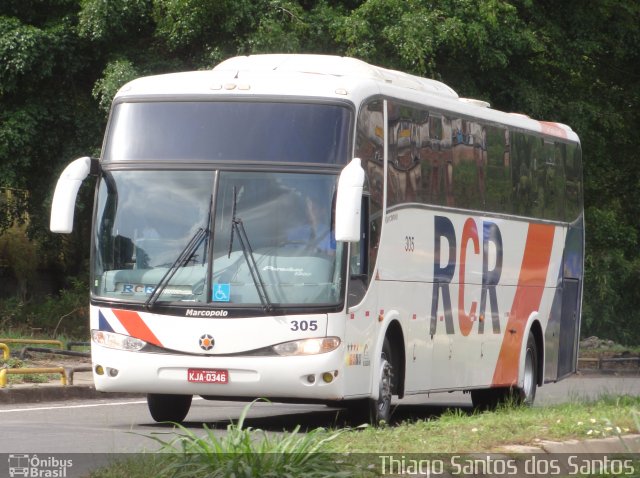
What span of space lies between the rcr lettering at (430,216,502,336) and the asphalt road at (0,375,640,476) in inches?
59.5

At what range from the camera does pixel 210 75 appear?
14.4 metres

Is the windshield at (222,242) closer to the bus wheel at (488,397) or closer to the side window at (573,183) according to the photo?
the bus wheel at (488,397)

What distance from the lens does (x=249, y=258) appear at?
13180 millimetres

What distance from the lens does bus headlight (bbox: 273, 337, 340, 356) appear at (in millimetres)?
13055

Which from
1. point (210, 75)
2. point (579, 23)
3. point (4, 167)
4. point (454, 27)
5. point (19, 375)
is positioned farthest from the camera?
point (579, 23)

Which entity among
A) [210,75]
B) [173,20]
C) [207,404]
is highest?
[173,20]

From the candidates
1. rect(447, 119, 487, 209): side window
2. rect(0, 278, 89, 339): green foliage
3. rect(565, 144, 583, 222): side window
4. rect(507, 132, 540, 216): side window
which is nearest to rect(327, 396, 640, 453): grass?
rect(447, 119, 487, 209): side window

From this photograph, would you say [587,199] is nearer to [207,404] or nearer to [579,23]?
[579,23]

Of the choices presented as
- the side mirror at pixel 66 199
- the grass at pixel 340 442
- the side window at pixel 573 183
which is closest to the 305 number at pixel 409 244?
the grass at pixel 340 442

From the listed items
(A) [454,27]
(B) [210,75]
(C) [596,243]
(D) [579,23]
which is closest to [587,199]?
(C) [596,243]

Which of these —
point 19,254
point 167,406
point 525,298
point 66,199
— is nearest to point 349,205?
point 66,199

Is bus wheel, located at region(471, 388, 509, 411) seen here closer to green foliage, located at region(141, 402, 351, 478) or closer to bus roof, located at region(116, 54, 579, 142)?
bus roof, located at region(116, 54, 579, 142)

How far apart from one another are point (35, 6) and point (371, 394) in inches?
697

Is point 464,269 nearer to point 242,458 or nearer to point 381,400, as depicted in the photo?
point 381,400
